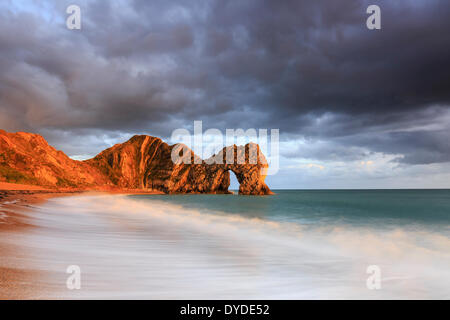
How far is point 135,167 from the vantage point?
163 meters

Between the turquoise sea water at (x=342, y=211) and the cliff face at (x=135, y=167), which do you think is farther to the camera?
the cliff face at (x=135, y=167)

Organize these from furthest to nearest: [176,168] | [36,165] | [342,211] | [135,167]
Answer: [135,167], [176,168], [36,165], [342,211]

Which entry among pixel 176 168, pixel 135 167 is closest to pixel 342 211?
pixel 176 168

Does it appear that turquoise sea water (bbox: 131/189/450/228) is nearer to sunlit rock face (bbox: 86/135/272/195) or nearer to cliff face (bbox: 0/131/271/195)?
sunlit rock face (bbox: 86/135/272/195)

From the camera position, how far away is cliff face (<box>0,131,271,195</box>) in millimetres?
86375

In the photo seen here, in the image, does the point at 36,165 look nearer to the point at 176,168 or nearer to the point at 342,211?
the point at 176,168

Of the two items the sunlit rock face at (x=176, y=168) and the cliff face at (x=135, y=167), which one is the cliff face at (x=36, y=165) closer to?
the cliff face at (x=135, y=167)

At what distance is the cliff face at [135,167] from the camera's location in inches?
3401

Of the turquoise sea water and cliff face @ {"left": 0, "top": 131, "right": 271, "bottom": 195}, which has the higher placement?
cliff face @ {"left": 0, "top": 131, "right": 271, "bottom": 195}

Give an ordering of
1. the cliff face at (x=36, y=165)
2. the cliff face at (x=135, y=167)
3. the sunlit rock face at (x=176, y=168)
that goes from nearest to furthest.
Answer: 1. the cliff face at (x=36, y=165)
2. the cliff face at (x=135, y=167)
3. the sunlit rock face at (x=176, y=168)

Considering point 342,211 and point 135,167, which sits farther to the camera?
point 135,167

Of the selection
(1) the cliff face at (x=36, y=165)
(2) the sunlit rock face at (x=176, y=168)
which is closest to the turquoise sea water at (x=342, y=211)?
(2) the sunlit rock face at (x=176, y=168)

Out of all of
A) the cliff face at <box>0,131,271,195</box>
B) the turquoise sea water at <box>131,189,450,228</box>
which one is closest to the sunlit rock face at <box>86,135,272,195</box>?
the cliff face at <box>0,131,271,195</box>
